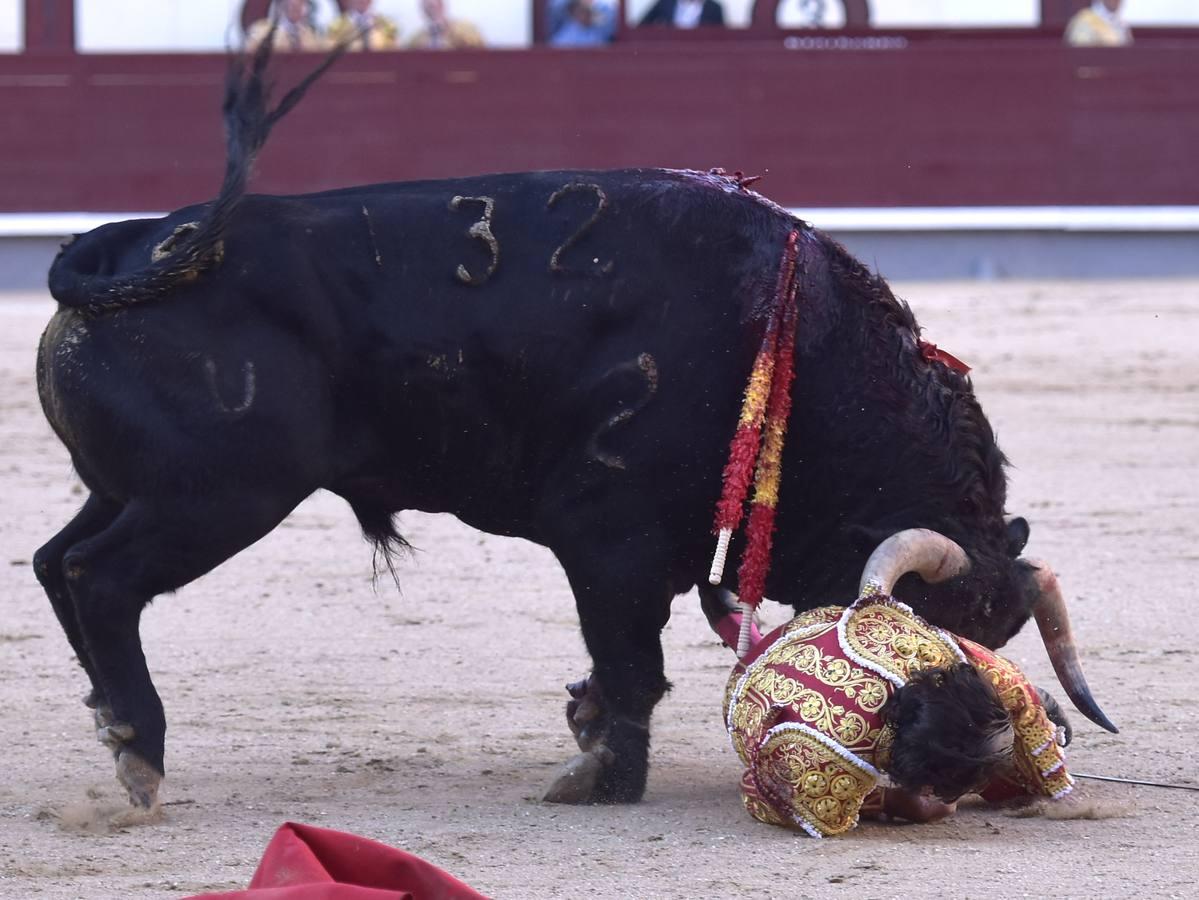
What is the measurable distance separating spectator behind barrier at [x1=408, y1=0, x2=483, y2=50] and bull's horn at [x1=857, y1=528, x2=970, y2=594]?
28.3 ft

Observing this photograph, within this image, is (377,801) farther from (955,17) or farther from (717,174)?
(955,17)

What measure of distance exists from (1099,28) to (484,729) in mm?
8801

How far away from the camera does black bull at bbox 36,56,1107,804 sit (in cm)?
297

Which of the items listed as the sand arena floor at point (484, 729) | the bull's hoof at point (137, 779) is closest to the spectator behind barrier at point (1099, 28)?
the sand arena floor at point (484, 729)

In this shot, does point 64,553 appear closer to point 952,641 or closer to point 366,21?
point 952,641

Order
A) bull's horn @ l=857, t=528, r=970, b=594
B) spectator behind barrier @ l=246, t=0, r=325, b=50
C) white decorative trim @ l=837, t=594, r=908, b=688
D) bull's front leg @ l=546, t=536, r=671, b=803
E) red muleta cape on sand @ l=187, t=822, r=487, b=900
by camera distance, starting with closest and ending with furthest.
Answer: red muleta cape on sand @ l=187, t=822, r=487, b=900 → white decorative trim @ l=837, t=594, r=908, b=688 → bull's horn @ l=857, t=528, r=970, b=594 → bull's front leg @ l=546, t=536, r=671, b=803 → spectator behind barrier @ l=246, t=0, r=325, b=50

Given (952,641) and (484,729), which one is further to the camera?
(484,729)

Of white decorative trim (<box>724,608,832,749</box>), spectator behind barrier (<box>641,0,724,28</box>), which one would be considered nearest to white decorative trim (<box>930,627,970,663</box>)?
white decorative trim (<box>724,608,832,749</box>)

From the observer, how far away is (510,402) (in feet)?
10.2

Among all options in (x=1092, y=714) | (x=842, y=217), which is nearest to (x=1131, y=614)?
(x=1092, y=714)

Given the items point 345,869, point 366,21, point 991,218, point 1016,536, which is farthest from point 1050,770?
point 991,218

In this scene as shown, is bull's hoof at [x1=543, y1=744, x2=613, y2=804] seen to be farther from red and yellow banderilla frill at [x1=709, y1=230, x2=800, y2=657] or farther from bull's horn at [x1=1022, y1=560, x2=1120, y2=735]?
bull's horn at [x1=1022, y1=560, x2=1120, y2=735]

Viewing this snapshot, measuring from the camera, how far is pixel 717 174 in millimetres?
3225

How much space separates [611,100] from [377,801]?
8.52 meters
